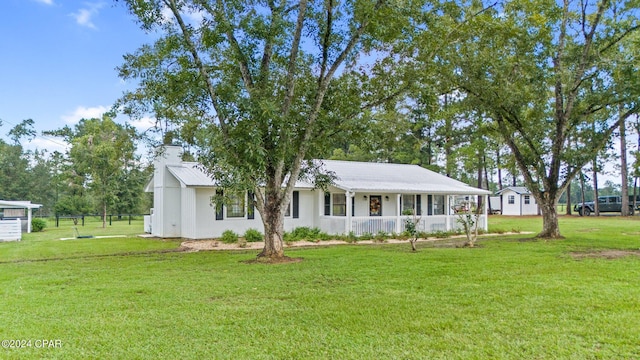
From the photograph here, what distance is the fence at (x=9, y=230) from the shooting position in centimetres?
1645

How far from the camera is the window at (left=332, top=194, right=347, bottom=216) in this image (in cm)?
1873

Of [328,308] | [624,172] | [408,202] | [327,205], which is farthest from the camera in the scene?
[624,172]

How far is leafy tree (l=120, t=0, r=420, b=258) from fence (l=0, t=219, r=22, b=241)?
29.7 feet

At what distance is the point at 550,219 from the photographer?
16.7 meters

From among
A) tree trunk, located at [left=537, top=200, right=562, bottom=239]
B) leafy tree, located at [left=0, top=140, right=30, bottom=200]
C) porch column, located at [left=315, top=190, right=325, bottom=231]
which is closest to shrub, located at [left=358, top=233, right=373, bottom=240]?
porch column, located at [left=315, top=190, right=325, bottom=231]

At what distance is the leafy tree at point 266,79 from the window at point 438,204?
1165 centimetres

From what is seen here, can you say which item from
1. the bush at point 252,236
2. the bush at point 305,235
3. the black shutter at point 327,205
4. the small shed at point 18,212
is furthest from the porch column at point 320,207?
the small shed at point 18,212

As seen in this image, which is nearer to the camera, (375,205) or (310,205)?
(310,205)

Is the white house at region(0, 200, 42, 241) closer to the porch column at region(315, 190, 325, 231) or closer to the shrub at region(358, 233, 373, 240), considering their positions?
the porch column at region(315, 190, 325, 231)

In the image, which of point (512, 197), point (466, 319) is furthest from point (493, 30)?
point (512, 197)

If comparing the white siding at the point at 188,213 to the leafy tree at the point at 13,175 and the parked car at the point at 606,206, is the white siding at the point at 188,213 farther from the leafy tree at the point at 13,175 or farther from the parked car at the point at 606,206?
the leafy tree at the point at 13,175

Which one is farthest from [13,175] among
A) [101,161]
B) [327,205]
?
[327,205]
